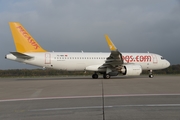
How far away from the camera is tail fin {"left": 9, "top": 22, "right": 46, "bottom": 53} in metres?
26.2

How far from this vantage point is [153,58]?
99.9ft

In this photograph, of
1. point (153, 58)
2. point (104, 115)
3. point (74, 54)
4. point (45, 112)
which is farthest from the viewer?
point (153, 58)

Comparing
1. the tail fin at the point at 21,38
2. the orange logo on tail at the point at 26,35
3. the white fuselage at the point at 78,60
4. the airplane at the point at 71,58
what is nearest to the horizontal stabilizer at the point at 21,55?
the airplane at the point at 71,58

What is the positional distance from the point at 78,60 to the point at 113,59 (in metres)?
4.06

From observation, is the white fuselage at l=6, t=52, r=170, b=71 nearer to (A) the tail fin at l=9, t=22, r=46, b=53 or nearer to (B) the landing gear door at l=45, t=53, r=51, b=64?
(B) the landing gear door at l=45, t=53, r=51, b=64

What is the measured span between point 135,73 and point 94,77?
5.19 m

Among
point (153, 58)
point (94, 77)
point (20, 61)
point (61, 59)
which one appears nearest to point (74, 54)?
point (61, 59)

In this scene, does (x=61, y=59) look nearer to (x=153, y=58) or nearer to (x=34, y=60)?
(x=34, y=60)

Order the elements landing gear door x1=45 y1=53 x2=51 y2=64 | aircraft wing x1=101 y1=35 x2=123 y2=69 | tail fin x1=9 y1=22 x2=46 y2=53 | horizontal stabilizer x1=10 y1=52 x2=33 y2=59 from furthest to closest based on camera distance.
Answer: landing gear door x1=45 y1=53 x2=51 y2=64, tail fin x1=9 y1=22 x2=46 y2=53, aircraft wing x1=101 y1=35 x2=123 y2=69, horizontal stabilizer x1=10 y1=52 x2=33 y2=59

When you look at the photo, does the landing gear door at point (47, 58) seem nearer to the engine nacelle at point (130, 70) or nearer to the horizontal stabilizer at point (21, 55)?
the horizontal stabilizer at point (21, 55)

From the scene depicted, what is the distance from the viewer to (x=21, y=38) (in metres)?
26.2

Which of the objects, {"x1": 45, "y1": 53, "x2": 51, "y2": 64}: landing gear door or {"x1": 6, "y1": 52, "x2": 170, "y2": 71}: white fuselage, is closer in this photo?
{"x1": 6, "y1": 52, "x2": 170, "y2": 71}: white fuselage

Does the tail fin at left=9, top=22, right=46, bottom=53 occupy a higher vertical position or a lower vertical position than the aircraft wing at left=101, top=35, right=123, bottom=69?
higher

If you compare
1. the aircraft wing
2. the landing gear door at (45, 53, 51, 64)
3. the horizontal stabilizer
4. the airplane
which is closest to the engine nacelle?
the airplane
